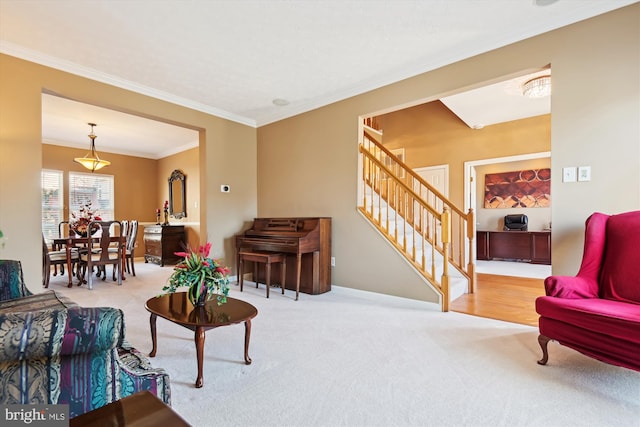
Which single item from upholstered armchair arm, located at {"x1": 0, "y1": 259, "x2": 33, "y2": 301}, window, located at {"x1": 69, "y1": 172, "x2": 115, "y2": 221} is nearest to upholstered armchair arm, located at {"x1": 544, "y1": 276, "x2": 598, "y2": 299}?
upholstered armchair arm, located at {"x1": 0, "y1": 259, "x2": 33, "y2": 301}

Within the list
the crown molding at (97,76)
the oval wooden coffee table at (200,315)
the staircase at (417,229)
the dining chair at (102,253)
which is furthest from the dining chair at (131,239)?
the staircase at (417,229)

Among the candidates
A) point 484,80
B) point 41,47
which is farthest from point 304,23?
point 41,47

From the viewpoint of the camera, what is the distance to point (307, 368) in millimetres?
2023

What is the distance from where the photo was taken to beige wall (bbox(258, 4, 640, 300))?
2.32m

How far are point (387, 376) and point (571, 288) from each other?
1.41 metres

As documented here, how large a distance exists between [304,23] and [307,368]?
2.77 metres

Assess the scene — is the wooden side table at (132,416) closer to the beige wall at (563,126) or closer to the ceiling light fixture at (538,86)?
the beige wall at (563,126)

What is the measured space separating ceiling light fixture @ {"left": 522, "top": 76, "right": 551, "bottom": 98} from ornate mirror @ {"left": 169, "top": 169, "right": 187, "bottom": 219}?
670 cm

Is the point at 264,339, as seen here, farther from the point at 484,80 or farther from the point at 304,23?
the point at 484,80

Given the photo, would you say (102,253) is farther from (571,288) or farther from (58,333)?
(571,288)

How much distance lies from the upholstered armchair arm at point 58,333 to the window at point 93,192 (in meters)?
7.39

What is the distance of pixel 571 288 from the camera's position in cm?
208

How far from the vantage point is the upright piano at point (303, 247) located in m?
3.86

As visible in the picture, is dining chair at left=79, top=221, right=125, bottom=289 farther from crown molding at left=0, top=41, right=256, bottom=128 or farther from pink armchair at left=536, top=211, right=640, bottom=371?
pink armchair at left=536, top=211, right=640, bottom=371
